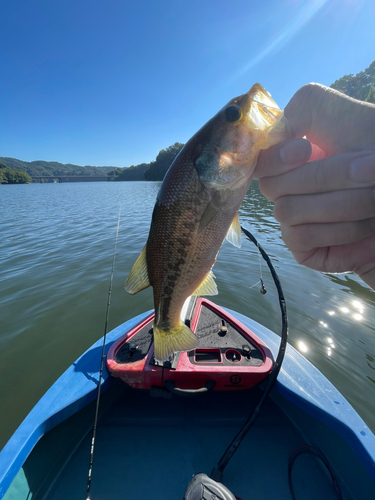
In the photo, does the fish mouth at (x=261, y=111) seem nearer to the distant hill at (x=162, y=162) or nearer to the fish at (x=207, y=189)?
the fish at (x=207, y=189)

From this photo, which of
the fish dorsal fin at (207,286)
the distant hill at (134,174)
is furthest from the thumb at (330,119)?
the distant hill at (134,174)

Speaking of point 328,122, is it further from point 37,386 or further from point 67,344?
point 67,344

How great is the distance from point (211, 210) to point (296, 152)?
2.30 feet

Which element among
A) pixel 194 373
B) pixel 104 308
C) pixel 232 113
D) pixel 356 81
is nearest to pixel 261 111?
pixel 232 113

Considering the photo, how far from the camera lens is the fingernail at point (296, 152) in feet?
4.91

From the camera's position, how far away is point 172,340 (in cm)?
222

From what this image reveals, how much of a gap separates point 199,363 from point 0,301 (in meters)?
7.24

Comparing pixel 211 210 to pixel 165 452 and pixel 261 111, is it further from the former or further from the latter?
pixel 165 452

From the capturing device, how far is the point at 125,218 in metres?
19.2

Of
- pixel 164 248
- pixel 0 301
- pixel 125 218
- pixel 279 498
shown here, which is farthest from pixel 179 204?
pixel 125 218

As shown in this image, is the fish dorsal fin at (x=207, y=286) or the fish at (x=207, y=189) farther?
the fish dorsal fin at (x=207, y=286)

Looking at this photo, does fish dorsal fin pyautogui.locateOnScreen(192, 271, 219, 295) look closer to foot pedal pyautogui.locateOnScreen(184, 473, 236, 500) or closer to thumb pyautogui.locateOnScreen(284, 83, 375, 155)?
thumb pyautogui.locateOnScreen(284, 83, 375, 155)

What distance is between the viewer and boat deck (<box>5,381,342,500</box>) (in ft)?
9.23

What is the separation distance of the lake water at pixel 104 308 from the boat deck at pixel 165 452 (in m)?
1.30
